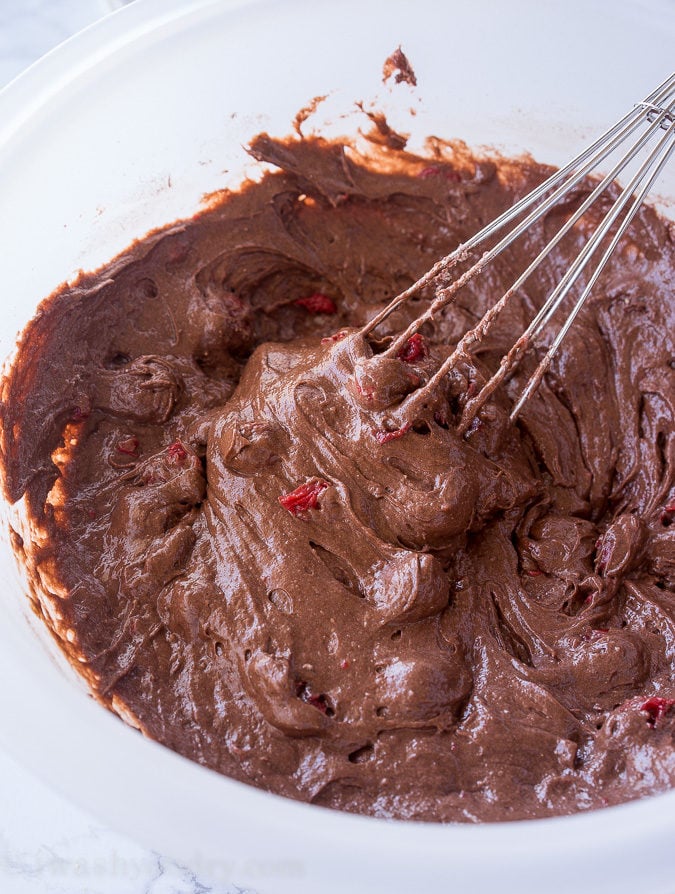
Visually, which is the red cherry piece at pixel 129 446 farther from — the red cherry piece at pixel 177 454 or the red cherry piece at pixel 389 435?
the red cherry piece at pixel 389 435

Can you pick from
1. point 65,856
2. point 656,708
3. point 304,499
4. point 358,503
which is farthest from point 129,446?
point 656,708

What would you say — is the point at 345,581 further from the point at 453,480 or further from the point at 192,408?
the point at 192,408

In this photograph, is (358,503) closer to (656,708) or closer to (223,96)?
(656,708)

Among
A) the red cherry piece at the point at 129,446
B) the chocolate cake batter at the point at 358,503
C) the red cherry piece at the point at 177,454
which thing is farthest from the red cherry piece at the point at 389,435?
the red cherry piece at the point at 129,446

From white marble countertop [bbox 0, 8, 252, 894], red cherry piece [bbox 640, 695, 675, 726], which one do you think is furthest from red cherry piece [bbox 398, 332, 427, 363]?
white marble countertop [bbox 0, 8, 252, 894]

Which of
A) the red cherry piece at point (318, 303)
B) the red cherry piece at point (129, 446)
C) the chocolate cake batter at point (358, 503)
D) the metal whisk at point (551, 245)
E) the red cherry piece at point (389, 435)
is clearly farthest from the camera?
the red cherry piece at point (318, 303)

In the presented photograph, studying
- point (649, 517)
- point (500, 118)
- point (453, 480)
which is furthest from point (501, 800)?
point (500, 118)
